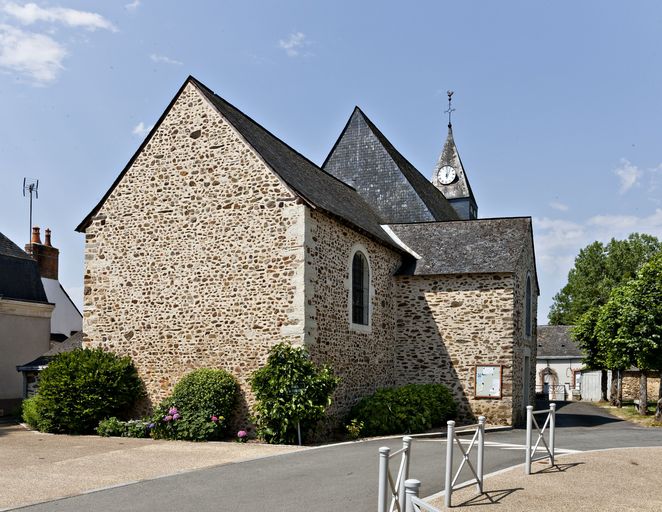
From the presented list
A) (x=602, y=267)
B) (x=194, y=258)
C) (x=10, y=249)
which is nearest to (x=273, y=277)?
(x=194, y=258)

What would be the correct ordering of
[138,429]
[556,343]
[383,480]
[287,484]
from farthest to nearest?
[556,343]
[138,429]
[287,484]
[383,480]

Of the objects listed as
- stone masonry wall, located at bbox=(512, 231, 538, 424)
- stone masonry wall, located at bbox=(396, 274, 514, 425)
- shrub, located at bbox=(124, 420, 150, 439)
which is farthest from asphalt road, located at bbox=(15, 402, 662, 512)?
stone masonry wall, located at bbox=(512, 231, 538, 424)

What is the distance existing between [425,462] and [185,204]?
7904mm

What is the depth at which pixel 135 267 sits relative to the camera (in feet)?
50.9

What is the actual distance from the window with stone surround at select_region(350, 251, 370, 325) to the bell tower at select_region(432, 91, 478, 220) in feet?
50.2

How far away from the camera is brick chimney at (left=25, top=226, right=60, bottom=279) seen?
88.9ft

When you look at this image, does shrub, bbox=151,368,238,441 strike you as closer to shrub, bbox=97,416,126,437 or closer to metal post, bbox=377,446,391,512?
shrub, bbox=97,416,126,437

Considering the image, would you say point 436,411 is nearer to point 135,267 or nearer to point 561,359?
point 135,267

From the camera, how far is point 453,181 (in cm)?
3288

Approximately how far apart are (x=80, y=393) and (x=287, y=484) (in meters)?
7.32

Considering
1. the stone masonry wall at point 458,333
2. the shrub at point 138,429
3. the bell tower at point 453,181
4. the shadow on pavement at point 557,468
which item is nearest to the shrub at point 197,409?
the shrub at point 138,429

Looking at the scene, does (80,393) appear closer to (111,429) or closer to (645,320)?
(111,429)

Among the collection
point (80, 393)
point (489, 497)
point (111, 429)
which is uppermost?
point (80, 393)

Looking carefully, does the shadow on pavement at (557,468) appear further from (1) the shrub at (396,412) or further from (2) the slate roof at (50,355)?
(2) the slate roof at (50,355)
